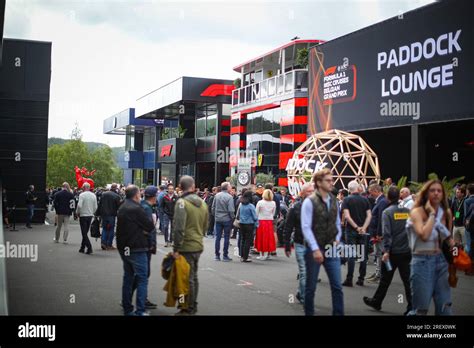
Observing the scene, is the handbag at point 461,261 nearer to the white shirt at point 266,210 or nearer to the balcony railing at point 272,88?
the white shirt at point 266,210

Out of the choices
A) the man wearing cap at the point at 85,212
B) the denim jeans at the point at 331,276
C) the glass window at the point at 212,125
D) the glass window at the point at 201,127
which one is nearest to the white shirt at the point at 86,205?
the man wearing cap at the point at 85,212

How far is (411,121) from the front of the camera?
19.6 metres


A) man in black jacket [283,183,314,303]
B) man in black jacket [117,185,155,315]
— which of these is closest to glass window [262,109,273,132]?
man in black jacket [283,183,314,303]

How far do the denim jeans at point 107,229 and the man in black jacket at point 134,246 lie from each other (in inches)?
302

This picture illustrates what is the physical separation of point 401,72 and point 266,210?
349 inches

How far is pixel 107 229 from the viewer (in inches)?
597

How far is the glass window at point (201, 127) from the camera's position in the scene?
1779 inches

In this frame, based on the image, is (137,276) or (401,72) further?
(401,72)

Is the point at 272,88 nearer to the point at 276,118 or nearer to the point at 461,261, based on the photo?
the point at 276,118

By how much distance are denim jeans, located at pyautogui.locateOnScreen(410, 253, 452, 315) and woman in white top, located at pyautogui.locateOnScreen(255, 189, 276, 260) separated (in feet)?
26.5
